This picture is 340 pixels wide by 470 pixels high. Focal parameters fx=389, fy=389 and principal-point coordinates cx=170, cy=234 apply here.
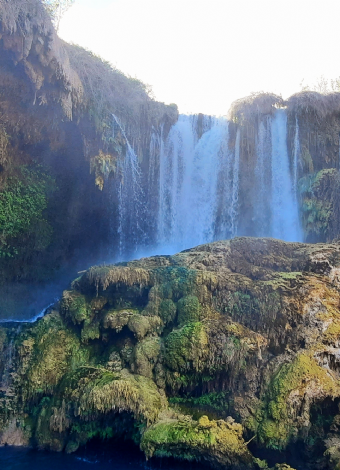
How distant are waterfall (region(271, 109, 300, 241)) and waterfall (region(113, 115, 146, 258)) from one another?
6.32 m

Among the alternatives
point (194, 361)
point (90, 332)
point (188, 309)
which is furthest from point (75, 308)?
point (194, 361)

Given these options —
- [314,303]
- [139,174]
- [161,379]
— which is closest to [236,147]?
[139,174]

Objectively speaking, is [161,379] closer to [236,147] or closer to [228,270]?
[228,270]

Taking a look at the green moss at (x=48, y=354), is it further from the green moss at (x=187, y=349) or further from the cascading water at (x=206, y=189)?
the cascading water at (x=206, y=189)

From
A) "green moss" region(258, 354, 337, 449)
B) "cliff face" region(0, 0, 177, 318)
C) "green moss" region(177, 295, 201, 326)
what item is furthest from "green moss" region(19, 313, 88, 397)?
"cliff face" region(0, 0, 177, 318)

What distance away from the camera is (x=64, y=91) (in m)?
14.4

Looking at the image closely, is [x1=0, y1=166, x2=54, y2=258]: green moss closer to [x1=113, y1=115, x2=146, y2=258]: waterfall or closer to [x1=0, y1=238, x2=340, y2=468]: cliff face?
[x1=113, y1=115, x2=146, y2=258]: waterfall

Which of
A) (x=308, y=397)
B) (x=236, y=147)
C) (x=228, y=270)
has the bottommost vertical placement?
(x=308, y=397)

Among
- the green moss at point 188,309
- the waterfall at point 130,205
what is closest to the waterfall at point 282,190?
the waterfall at point 130,205

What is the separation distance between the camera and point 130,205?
18.4m

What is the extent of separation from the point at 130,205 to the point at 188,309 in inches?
364

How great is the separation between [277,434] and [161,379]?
110 inches

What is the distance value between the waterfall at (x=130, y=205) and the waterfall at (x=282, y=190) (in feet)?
20.7

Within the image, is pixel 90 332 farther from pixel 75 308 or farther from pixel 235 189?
pixel 235 189
